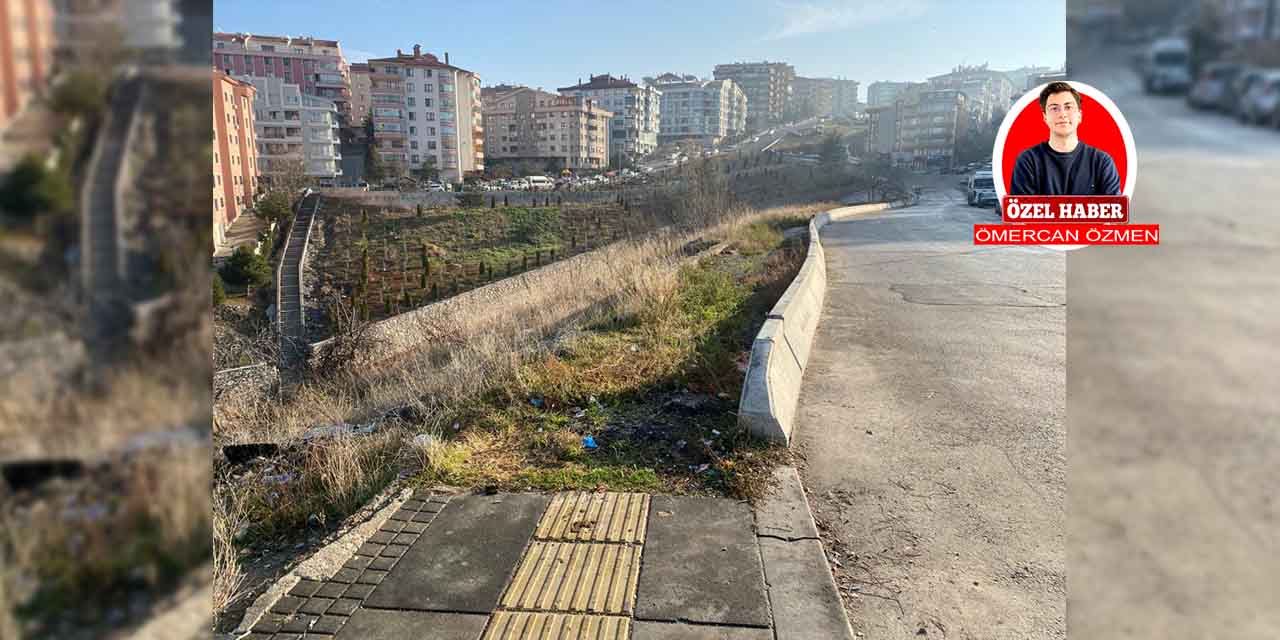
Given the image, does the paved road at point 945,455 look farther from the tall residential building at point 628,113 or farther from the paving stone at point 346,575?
the tall residential building at point 628,113

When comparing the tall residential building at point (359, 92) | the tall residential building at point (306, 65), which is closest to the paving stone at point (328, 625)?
the tall residential building at point (306, 65)

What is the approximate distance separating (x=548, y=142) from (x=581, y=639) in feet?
209

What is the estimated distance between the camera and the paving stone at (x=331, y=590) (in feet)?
9.75

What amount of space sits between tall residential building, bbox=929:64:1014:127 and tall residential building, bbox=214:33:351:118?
63694mm

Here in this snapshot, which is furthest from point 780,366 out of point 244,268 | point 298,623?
point 244,268

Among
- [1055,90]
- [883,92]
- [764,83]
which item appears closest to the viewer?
[1055,90]

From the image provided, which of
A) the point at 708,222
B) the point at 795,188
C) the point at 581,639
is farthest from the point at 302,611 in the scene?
the point at 795,188

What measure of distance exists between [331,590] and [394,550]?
1.22 ft

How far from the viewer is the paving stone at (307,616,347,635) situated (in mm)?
2723

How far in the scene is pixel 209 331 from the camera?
94cm

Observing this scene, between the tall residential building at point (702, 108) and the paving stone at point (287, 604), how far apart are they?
15029 mm

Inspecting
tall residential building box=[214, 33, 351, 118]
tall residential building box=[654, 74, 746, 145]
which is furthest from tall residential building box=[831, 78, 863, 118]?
tall residential building box=[214, 33, 351, 118]

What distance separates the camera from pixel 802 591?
2955 mm

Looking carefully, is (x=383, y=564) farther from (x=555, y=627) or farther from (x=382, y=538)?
(x=555, y=627)
